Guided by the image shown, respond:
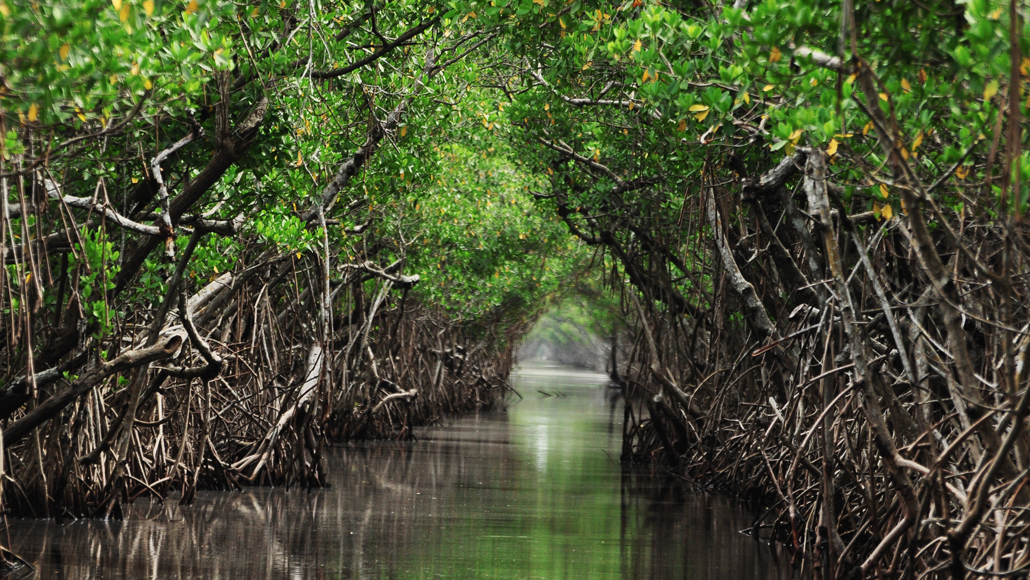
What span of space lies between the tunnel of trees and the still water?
0.39 meters

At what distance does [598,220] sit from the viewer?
11.4m

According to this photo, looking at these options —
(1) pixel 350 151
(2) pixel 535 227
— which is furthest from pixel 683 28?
(2) pixel 535 227

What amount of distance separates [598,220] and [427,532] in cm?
489

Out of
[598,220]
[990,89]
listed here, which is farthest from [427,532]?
[990,89]

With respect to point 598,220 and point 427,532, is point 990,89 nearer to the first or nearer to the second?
point 427,532

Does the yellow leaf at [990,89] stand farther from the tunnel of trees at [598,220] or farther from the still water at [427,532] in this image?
the still water at [427,532]

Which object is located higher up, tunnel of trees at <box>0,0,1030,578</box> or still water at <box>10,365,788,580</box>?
tunnel of trees at <box>0,0,1030,578</box>

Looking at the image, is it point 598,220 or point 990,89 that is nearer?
point 990,89

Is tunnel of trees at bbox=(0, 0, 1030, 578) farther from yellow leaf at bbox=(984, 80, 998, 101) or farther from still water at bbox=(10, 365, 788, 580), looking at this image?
still water at bbox=(10, 365, 788, 580)

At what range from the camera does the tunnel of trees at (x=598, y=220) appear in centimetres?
378

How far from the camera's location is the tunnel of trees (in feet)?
12.4

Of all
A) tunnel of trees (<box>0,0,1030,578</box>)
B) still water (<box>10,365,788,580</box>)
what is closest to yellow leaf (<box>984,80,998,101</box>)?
tunnel of trees (<box>0,0,1030,578</box>)

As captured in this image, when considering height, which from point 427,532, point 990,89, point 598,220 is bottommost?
point 427,532

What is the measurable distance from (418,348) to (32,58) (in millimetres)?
14502
